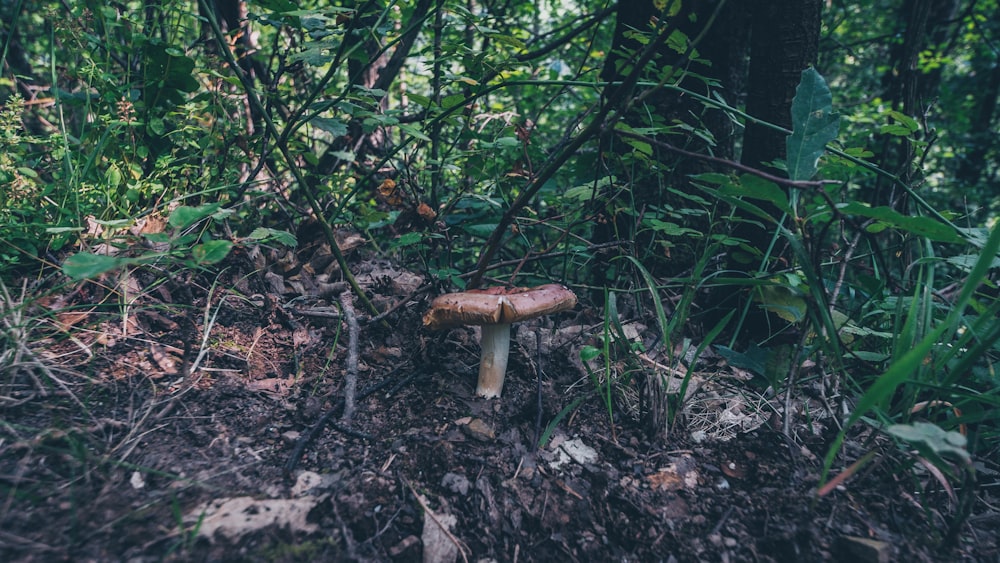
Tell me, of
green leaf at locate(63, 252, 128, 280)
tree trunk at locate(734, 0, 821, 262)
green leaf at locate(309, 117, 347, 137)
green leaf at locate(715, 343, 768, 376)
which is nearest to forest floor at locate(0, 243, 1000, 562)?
green leaf at locate(715, 343, 768, 376)

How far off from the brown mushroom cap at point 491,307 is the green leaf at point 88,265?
0.82 m

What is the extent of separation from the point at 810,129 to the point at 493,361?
1174 millimetres

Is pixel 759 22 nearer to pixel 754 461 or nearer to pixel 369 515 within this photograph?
pixel 754 461

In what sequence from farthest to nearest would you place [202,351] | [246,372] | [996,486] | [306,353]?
[306,353]
[246,372]
[202,351]
[996,486]

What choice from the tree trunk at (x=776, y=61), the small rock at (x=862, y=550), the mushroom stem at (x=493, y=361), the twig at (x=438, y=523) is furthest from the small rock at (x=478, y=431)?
the tree trunk at (x=776, y=61)

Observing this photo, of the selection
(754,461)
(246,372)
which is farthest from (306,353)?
(754,461)

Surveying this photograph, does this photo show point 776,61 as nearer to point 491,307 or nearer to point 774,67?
point 774,67

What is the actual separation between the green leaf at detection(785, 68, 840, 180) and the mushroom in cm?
77

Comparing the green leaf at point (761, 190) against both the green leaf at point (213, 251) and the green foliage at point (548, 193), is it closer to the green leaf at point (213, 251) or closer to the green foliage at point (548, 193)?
the green foliage at point (548, 193)

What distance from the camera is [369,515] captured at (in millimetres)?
1209

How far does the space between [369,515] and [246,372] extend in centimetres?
77

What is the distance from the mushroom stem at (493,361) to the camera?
1.68 metres

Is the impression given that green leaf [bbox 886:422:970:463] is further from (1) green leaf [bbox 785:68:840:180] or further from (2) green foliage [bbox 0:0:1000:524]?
(1) green leaf [bbox 785:68:840:180]

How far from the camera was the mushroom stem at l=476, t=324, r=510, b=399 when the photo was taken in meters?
1.68
